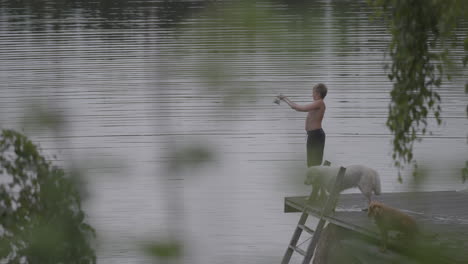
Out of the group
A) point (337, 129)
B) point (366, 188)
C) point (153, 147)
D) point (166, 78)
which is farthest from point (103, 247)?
point (366, 188)

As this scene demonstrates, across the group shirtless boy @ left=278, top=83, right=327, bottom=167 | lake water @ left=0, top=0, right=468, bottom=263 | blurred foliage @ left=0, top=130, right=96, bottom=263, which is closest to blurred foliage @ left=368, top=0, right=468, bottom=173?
shirtless boy @ left=278, top=83, right=327, bottom=167

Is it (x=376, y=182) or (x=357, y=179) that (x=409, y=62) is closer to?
(x=376, y=182)

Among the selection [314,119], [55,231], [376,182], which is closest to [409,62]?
[314,119]

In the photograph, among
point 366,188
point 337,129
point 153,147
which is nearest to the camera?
→ point 153,147

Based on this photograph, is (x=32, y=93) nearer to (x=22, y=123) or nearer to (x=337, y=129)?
(x=22, y=123)

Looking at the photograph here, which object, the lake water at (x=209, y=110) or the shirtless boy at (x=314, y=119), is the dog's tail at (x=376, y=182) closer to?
the shirtless boy at (x=314, y=119)

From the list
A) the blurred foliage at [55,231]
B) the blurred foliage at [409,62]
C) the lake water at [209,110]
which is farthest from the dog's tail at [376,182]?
the lake water at [209,110]

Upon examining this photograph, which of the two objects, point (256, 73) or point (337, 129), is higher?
point (256, 73)

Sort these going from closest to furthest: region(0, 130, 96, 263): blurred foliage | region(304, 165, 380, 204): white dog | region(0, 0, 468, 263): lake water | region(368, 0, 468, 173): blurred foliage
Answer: region(0, 0, 468, 263): lake water, region(0, 130, 96, 263): blurred foliage, region(368, 0, 468, 173): blurred foliage, region(304, 165, 380, 204): white dog

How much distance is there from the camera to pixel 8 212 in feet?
6.54

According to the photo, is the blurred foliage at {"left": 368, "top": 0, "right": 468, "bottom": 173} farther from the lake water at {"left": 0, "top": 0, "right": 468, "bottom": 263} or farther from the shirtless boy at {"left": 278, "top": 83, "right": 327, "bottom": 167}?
the lake water at {"left": 0, "top": 0, "right": 468, "bottom": 263}

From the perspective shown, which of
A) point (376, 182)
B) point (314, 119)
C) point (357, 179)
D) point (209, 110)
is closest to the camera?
point (209, 110)

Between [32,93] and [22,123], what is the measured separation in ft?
0.21

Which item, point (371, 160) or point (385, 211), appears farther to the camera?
point (371, 160)
